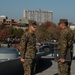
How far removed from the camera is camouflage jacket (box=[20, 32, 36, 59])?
6750mm

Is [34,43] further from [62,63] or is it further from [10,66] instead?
[10,66]

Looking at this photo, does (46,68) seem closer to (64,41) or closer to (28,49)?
(28,49)

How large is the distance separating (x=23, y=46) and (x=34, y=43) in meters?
0.25

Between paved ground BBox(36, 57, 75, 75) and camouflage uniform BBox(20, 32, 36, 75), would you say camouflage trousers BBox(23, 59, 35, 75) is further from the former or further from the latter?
paved ground BBox(36, 57, 75, 75)

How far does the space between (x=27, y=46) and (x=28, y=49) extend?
7cm

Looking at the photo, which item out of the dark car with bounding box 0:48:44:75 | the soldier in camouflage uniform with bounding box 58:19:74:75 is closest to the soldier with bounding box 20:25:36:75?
the soldier in camouflage uniform with bounding box 58:19:74:75

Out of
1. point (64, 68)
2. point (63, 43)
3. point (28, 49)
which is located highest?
point (63, 43)

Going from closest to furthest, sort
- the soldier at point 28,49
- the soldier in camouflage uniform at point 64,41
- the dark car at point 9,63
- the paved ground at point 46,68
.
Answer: the soldier in camouflage uniform at point 64,41 → the soldier at point 28,49 → the dark car at point 9,63 → the paved ground at point 46,68

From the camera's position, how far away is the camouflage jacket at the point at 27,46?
675cm

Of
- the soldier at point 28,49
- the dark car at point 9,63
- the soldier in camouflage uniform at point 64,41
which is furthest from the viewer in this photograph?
A: the dark car at point 9,63

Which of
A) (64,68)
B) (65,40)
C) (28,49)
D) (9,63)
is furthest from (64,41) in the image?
(9,63)

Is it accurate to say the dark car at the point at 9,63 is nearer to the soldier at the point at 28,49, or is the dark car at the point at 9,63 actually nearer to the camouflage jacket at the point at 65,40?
the soldier at the point at 28,49

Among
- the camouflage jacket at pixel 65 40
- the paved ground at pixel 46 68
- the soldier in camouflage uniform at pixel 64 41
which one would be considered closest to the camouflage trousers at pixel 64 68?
the soldier in camouflage uniform at pixel 64 41

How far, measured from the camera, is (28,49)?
6785mm
